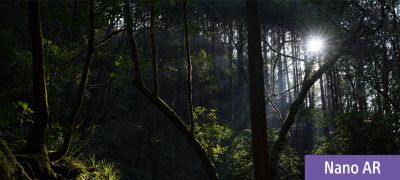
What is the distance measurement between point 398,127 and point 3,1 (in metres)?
13.2

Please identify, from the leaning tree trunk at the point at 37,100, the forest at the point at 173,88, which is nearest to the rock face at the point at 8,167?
the forest at the point at 173,88

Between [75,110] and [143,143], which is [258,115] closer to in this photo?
[75,110]

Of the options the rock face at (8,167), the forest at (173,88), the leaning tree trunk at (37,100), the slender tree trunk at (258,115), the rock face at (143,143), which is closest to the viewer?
the rock face at (8,167)

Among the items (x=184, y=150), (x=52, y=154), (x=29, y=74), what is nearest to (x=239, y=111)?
(x=184, y=150)

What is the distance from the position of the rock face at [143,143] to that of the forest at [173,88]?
96 mm

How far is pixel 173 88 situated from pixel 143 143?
377 cm

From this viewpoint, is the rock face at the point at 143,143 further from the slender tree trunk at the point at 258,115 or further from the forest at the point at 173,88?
the slender tree trunk at the point at 258,115

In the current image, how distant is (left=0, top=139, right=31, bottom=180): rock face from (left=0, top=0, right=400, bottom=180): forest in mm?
17

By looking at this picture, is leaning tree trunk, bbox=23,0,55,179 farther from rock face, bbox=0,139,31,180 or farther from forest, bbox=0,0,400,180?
rock face, bbox=0,139,31,180

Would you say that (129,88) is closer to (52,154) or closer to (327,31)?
(327,31)

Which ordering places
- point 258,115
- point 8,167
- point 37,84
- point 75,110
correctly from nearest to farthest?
point 8,167 → point 37,84 → point 75,110 → point 258,115

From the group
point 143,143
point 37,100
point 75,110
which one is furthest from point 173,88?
point 37,100

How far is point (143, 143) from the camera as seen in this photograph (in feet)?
88.3

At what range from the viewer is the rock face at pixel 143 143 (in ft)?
78.5
